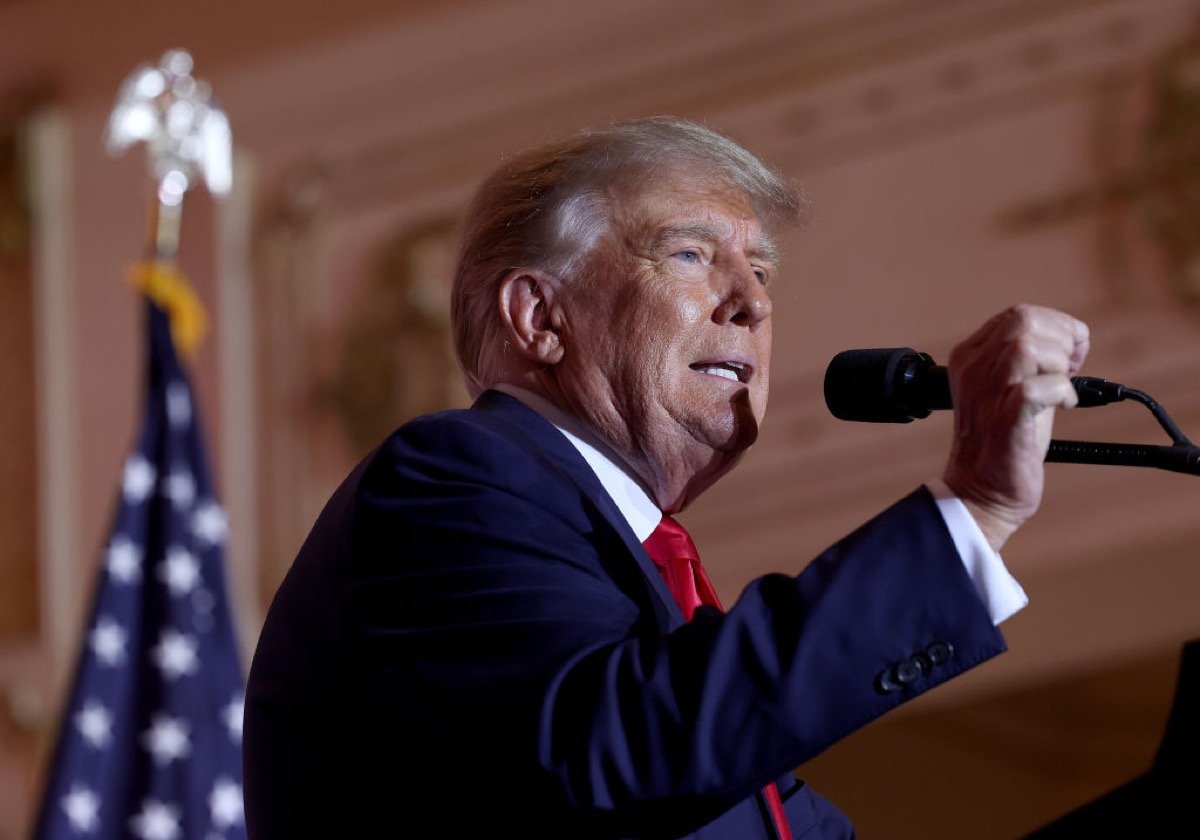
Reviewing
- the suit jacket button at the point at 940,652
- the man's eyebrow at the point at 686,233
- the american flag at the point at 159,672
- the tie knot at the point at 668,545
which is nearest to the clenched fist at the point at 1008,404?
the suit jacket button at the point at 940,652

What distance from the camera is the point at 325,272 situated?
21.7 feet

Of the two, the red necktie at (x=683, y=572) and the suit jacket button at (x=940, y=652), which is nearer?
the suit jacket button at (x=940, y=652)

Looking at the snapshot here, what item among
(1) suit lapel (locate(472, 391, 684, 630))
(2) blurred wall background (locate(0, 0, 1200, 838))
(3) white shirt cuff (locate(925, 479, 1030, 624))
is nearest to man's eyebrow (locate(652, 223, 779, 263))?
(1) suit lapel (locate(472, 391, 684, 630))

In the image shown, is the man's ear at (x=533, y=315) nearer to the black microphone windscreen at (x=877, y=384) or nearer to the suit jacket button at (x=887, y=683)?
the black microphone windscreen at (x=877, y=384)

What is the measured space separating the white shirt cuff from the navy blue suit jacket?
0.5 inches

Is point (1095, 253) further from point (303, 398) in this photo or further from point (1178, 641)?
point (303, 398)

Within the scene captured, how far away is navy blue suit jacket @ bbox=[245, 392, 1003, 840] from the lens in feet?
5.08

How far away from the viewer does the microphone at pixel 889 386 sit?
1.75 m

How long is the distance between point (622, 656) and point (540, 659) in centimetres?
8

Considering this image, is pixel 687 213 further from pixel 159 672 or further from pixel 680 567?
pixel 159 672

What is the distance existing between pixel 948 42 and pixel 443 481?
431cm

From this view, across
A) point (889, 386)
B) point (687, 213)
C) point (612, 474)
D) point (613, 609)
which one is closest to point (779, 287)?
point (687, 213)

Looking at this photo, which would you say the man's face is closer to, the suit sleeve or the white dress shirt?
the white dress shirt

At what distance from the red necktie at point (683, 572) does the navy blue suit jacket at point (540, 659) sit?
11 cm
